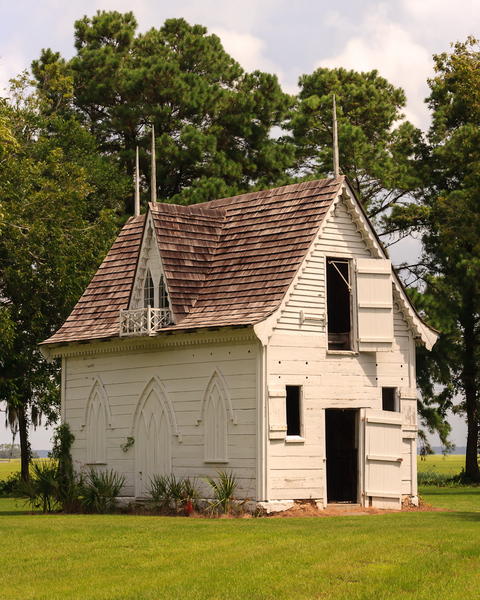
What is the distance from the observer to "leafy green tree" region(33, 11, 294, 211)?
156 ft

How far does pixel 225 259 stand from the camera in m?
27.8

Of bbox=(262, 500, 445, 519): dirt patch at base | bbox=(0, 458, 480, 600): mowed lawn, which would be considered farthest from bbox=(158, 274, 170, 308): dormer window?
bbox=(0, 458, 480, 600): mowed lawn

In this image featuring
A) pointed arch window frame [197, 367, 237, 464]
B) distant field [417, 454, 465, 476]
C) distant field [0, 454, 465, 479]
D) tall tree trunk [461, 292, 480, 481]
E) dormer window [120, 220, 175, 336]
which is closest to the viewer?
pointed arch window frame [197, 367, 237, 464]

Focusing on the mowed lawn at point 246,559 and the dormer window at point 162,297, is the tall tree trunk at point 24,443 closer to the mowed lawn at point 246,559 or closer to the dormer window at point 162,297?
the dormer window at point 162,297

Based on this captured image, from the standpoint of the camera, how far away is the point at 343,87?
1957 inches

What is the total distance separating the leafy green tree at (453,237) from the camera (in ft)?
129

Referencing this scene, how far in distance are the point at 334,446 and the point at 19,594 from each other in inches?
580

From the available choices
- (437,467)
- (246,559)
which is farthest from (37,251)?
(437,467)

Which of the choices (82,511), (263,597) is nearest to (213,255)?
(82,511)

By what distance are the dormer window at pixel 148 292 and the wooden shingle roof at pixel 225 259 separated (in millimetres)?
859

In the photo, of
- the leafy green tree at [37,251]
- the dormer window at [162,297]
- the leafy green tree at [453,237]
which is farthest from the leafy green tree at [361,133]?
the dormer window at [162,297]

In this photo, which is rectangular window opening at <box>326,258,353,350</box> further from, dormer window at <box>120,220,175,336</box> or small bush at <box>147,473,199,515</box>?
small bush at <box>147,473,199,515</box>

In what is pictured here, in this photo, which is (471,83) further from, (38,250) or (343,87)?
(38,250)

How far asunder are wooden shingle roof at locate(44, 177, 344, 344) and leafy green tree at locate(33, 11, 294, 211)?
16025 mm
